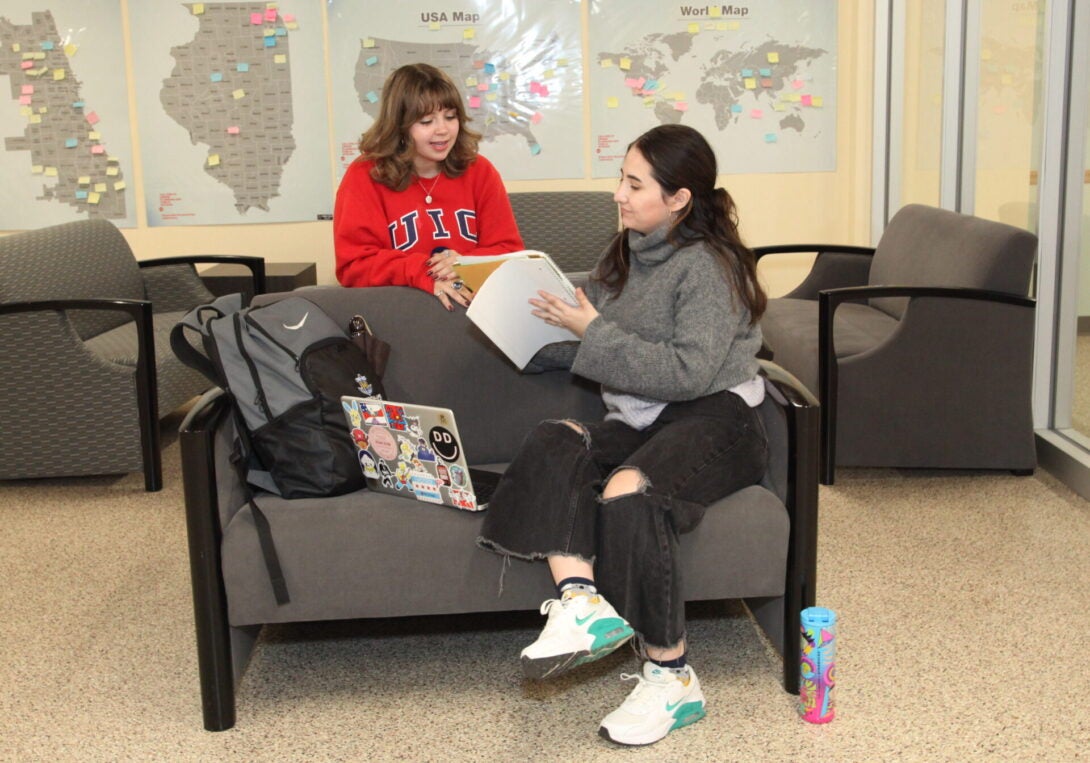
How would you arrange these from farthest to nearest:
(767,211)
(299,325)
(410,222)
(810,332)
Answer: (767,211) < (810,332) < (410,222) < (299,325)

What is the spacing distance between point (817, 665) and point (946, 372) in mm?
1792

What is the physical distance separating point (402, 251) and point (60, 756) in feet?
5.12

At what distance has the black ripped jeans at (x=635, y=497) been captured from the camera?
239cm

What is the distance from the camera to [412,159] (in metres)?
3.39

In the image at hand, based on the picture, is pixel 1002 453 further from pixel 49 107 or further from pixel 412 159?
pixel 49 107

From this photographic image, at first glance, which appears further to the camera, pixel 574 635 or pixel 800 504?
pixel 800 504

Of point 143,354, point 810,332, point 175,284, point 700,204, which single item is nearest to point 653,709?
point 700,204

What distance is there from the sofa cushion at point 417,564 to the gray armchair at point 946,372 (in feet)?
4.85

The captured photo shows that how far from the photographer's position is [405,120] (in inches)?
130

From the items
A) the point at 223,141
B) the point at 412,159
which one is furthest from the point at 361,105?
the point at 412,159

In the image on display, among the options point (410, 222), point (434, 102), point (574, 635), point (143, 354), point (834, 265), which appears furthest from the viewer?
point (834, 265)

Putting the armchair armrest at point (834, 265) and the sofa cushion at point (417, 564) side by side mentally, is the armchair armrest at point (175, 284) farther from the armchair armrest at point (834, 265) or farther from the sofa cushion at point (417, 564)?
the sofa cushion at point (417, 564)

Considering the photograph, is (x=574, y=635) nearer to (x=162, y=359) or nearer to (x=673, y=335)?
(x=673, y=335)

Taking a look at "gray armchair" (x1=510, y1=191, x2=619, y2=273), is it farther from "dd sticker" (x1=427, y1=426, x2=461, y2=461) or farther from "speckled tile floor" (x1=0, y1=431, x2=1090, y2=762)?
"dd sticker" (x1=427, y1=426, x2=461, y2=461)
